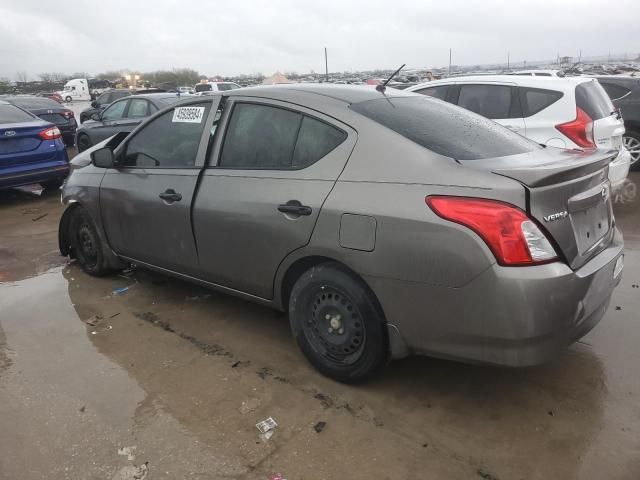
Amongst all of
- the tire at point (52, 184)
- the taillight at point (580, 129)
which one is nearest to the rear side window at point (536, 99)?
the taillight at point (580, 129)

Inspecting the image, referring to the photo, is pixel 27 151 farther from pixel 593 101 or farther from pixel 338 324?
pixel 593 101

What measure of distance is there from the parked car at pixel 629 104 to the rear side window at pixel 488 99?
378 cm

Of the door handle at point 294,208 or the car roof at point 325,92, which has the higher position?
the car roof at point 325,92

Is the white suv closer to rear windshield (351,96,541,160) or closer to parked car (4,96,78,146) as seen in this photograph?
rear windshield (351,96,541,160)

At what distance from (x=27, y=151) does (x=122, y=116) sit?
3.31 meters

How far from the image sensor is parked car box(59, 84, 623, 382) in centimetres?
230

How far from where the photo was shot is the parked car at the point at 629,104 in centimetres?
877

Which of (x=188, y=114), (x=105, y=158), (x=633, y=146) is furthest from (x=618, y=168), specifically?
(x=105, y=158)

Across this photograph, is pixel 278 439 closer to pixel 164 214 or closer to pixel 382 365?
pixel 382 365

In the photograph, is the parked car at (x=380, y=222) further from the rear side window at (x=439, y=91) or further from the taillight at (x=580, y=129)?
the rear side window at (x=439, y=91)

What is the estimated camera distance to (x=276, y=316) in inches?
153

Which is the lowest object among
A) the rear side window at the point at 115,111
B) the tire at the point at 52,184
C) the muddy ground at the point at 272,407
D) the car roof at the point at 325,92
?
the muddy ground at the point at 272,407

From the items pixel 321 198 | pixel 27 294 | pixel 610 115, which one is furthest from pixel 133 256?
pixel 610 115

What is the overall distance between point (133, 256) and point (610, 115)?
5.51 meters
